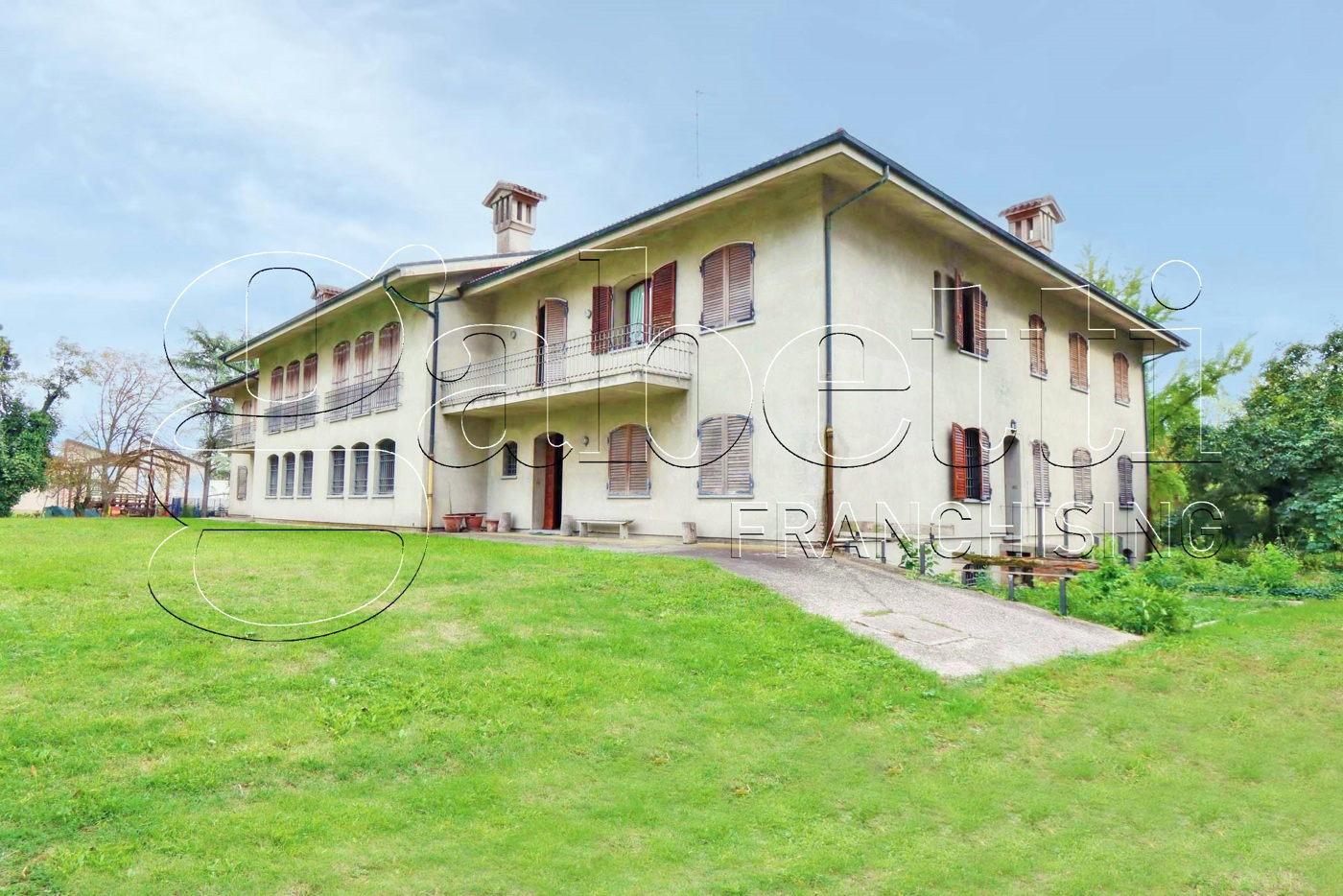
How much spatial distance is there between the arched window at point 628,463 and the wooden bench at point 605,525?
55cm

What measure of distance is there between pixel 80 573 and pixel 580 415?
10113 millimetres

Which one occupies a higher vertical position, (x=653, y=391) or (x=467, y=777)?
(x=653, y=391)

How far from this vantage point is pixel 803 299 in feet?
45.7

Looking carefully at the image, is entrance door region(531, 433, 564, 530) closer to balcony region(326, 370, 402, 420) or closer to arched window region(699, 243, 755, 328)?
balcony region(326, 370, 402, 420)

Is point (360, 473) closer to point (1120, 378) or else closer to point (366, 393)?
point (366, 393)

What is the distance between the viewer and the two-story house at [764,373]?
13.9m

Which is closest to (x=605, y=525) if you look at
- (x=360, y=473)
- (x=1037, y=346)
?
(x=360, y=473)

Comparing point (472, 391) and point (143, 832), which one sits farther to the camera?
point (472, 391)

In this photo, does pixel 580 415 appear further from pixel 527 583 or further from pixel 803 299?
pixel 527 583

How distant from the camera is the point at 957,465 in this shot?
16172 mm

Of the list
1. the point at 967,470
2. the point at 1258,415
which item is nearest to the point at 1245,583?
the point at 967,470

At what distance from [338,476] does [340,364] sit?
3.33 m

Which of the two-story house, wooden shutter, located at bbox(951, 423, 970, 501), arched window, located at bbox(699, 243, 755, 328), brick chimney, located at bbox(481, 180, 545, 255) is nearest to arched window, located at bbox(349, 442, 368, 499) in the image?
the two-story house

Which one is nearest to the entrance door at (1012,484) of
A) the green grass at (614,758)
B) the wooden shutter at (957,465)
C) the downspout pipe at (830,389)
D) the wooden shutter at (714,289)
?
the wooden shutter at (957,465)
